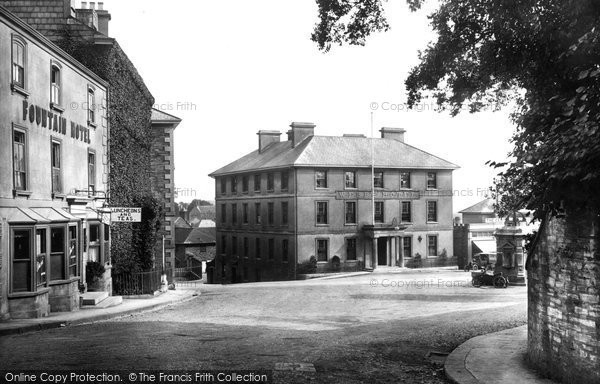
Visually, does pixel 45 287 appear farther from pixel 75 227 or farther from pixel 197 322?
pixel 197 322

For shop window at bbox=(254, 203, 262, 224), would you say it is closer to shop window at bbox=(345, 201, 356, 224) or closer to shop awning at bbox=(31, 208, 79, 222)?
shop window at bbox=(345, 201, 356, 224)

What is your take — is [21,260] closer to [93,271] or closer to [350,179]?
[93,271]

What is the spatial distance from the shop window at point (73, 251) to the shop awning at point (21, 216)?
2242 mm

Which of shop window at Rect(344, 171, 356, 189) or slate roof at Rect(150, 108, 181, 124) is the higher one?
slate roof at Rect(150, 108, 181, 124)

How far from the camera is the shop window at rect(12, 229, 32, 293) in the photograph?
1501cm

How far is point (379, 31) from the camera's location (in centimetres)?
1136

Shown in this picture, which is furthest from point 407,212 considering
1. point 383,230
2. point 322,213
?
point 322,213

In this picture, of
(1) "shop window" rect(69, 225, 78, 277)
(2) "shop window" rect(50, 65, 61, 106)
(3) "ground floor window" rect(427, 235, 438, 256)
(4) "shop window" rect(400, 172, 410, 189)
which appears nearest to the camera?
(2) "shop window" rect(50, 65, 61, 106)

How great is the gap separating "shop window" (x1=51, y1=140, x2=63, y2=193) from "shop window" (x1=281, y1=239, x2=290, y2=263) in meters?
27.6

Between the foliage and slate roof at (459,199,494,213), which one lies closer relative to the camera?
the foliage

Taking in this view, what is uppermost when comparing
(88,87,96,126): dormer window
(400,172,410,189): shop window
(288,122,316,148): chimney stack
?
(288,122,316,148): chimney stack

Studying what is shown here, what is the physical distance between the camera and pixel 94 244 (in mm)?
20500

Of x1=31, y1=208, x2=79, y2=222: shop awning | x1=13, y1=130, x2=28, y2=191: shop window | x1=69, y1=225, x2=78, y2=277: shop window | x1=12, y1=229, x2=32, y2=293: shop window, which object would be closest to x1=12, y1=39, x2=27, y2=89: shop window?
x1=13, y1=130, x2=28, y2=191: shop window

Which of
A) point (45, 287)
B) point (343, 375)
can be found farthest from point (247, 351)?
point (45, 287)
